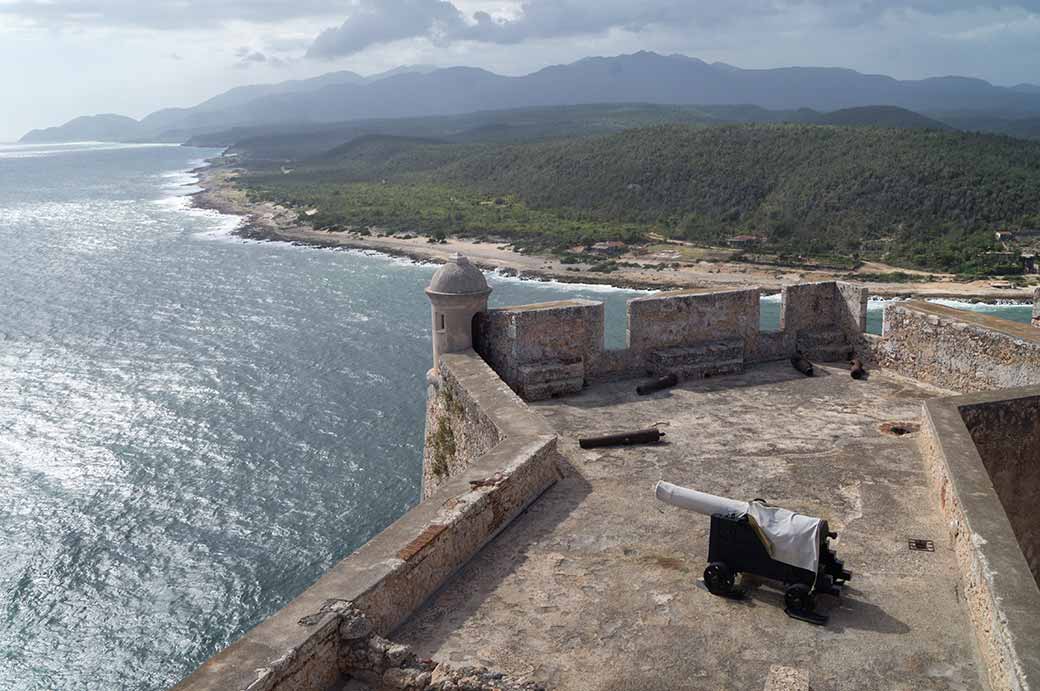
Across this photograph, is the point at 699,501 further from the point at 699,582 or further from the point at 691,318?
the point at 691,318

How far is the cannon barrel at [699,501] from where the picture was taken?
20.7 feet

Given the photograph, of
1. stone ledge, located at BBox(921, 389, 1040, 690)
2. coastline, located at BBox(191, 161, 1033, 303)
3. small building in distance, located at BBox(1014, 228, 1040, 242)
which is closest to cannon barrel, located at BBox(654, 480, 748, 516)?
stone ledge, located at BBox(921, 389, 1040, 690)

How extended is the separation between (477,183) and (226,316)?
6230cm

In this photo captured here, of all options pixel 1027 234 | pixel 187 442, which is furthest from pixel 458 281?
pixel 1027 234

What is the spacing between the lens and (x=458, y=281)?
11.0 metres

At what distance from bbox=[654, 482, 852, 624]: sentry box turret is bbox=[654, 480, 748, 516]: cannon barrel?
0.03 ft

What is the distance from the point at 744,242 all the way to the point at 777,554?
204ft

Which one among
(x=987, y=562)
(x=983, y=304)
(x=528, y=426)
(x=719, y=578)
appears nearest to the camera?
(x=987, y=562)

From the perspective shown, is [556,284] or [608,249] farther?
[608,249]

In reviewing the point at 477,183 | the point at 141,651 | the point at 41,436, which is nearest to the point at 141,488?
the point at 41,436

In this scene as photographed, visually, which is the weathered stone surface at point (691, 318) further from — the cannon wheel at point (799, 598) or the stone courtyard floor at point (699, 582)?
the cannon wheel at point (799, 598)

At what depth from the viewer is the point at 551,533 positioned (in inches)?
283

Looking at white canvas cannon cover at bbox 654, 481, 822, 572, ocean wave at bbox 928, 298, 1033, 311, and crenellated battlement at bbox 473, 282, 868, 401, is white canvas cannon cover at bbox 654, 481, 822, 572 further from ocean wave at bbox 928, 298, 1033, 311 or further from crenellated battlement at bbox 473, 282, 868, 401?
ocean wave at bbox 928, 298, 1033, 311

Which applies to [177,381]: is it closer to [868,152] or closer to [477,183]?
[868,152]
